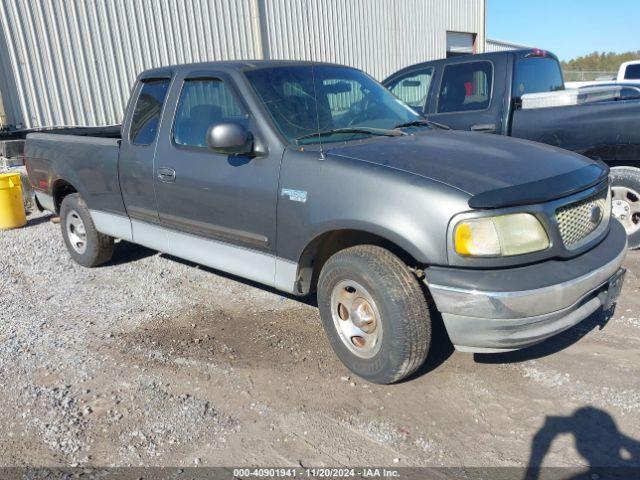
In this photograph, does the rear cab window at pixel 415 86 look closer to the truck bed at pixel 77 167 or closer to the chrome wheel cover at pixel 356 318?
the truck bed at pixel 77 167

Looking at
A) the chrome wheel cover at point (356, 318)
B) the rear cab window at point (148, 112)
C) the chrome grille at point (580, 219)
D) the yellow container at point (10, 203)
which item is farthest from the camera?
the yellow container at point (10, 203)

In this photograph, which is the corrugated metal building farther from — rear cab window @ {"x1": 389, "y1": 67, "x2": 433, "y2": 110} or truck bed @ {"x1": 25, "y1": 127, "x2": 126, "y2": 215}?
rear cab window @ {"x1": 389, "y1": 67, "x2": 433, "y2": 110}

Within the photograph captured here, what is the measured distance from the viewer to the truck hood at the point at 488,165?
2770mm

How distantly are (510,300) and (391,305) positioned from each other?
618 mm

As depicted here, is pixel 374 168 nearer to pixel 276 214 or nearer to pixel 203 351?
pixel 276 214

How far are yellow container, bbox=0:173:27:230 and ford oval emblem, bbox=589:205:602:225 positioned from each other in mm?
7211

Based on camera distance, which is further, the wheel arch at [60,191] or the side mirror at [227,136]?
the wheel arch at [60,191]

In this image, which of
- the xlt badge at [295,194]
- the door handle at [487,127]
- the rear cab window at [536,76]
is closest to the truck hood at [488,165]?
the xlt badge at [295,194]

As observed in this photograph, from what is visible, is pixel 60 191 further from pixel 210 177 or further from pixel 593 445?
pixel 593 445

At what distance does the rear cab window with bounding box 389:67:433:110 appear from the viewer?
6.35 metres

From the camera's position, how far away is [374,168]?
3.01 meters

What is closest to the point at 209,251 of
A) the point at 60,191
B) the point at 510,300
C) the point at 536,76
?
the point at 510,300

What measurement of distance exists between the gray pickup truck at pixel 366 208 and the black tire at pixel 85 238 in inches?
33.7

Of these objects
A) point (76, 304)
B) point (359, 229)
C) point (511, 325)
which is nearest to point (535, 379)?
point (511, 325)
